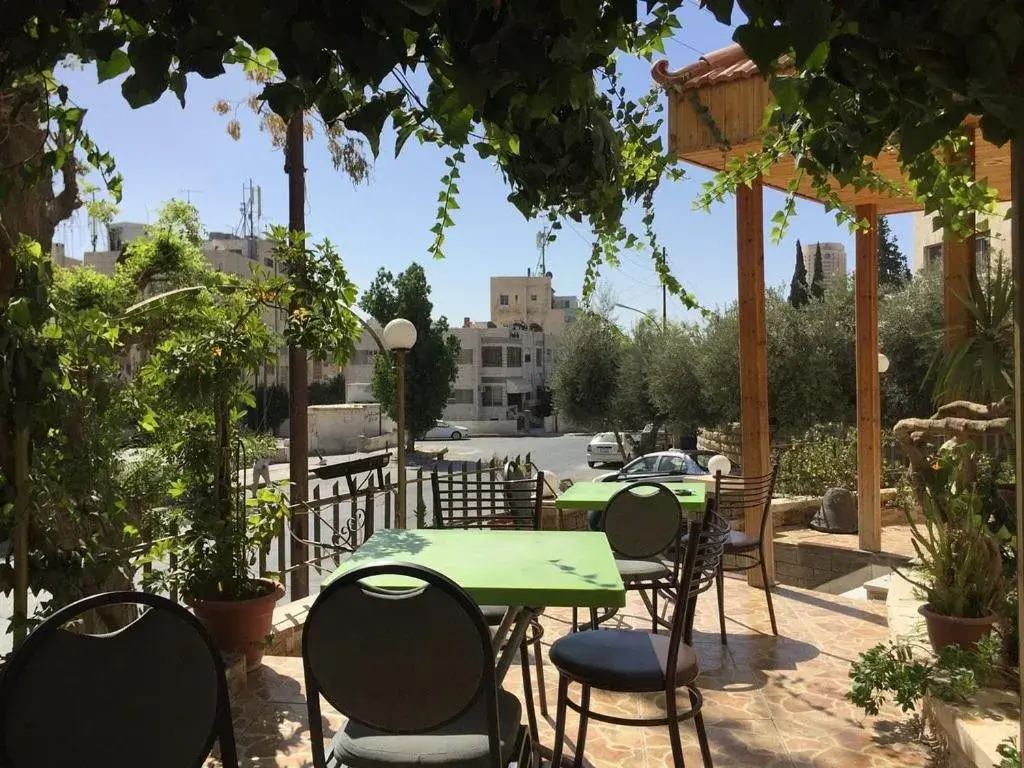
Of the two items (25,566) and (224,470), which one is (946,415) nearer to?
(224,470)

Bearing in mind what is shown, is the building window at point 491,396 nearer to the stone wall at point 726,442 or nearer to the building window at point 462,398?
the building window at point 462,398

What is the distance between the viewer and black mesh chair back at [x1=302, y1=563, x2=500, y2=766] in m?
1.37

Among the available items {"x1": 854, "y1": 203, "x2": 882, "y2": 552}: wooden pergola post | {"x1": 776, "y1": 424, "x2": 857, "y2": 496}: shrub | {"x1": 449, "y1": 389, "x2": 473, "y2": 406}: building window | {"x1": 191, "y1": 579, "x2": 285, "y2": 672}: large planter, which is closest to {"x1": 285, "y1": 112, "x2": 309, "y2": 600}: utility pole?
{"x1": 191, "y1": 579, "x2": 285, "y2": 672}: large planter

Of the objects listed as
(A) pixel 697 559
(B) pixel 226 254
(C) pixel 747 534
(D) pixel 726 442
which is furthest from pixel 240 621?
(B) pixel 226 254

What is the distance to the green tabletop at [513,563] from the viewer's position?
1993 mm

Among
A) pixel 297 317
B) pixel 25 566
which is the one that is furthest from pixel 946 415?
pixel 25 566

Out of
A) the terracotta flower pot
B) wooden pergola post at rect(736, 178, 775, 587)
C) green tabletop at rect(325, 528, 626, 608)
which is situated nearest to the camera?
green tabletop at rect(325, 528, 626, 608)

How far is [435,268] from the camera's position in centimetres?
268

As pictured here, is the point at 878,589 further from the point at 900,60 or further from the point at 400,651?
the point at 900,60

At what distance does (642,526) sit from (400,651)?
2.27m

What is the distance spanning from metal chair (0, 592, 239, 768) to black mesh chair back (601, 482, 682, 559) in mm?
2304

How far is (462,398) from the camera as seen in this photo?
44062 mm

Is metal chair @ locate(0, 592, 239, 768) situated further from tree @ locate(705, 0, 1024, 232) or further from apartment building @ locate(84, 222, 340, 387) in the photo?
apartment building @ locate(84, 222, 340, 387)

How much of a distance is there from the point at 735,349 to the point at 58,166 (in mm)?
14319
